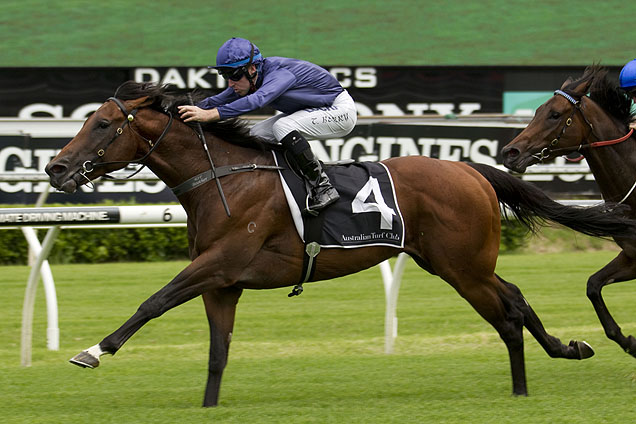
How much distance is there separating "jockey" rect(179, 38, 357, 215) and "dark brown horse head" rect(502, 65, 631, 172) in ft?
3.45

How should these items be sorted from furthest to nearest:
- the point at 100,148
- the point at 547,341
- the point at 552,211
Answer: the point at 552,211 < the point at 547,341 < the point at 100,148

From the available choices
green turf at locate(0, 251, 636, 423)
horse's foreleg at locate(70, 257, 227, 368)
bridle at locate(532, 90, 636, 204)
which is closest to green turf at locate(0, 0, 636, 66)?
green turf at locate(0, 251, 636, 423)

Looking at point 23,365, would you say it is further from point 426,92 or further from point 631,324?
point 426,92

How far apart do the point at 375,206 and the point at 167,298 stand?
115cm

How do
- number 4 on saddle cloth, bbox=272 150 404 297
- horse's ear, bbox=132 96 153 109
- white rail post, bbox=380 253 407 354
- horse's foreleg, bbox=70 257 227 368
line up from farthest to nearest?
white rail post, bbox=380 253 407 354 < number 4 on saddle cloth, bbox=272 150 404 297 < horse's ear, bbox=132 96 153 109 < horse's foreleg, bbox=70 257 227 368

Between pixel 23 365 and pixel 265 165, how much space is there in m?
1.99

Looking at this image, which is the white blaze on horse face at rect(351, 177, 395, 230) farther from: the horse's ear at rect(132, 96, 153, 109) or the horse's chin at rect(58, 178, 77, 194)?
the horse's chin at rect(58, 178, 77, 194)

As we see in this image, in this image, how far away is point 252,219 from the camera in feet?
15.2

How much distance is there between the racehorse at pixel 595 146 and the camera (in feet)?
18.1

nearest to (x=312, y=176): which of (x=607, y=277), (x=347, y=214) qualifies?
(x=347, y=214)

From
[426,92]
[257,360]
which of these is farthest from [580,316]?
[426,92]

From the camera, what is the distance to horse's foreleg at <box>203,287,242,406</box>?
15.3 feet

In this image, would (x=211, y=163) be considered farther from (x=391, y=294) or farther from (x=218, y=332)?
(x=391, y=294)

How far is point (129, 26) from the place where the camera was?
15875 mm
